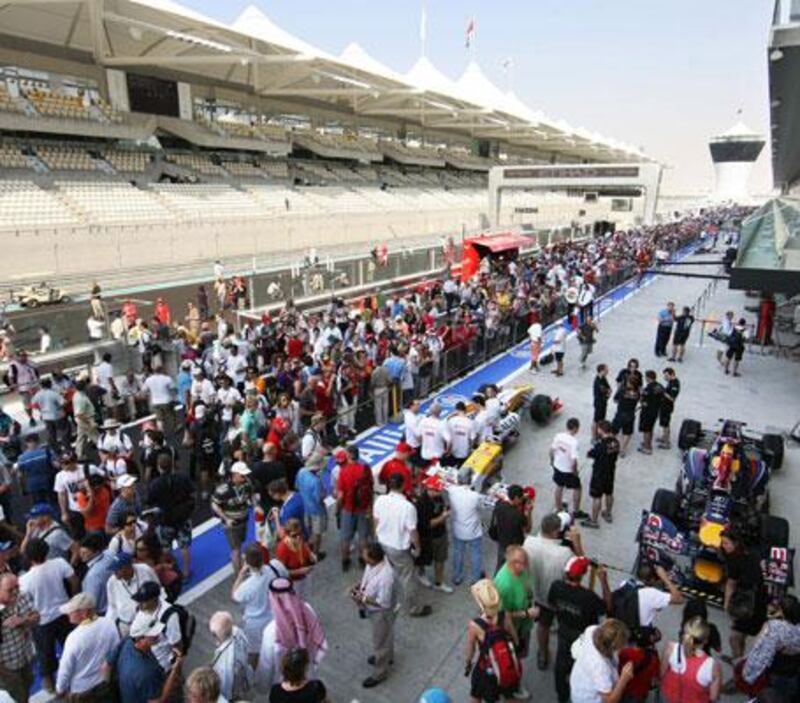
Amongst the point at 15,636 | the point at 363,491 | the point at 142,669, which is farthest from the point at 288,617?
the point at 363,491

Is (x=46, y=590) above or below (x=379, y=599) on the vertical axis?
above

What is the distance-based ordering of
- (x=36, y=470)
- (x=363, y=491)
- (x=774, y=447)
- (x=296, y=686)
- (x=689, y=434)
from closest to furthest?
(x=296, y=686)
(x=363, y=491)
(x=36, y=470)
(x=774, y=447)
(x=689, y=434)

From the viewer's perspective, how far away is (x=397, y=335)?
1300 centimetres

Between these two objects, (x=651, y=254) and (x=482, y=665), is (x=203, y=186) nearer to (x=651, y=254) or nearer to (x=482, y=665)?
(x=651, y=254)

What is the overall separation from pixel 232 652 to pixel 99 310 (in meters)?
10.8

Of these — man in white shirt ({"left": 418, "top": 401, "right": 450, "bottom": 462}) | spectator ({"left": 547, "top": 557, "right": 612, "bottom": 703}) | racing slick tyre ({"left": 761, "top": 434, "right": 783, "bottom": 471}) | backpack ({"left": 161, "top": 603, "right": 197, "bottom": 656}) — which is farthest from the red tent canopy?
backpack ({"left": 161, "top": 603, "right": 197, "bottom": 656})

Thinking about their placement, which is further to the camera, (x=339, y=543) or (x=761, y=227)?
(x=761, y=227)

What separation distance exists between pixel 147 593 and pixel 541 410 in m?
8.09

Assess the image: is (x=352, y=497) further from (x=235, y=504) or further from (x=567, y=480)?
(x=567, y=480)

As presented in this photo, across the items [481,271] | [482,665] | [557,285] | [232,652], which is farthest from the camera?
[481,271]

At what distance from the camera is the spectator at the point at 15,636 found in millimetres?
4285

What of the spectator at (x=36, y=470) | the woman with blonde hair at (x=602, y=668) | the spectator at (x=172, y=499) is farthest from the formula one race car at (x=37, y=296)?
the woman with blonde hair at (x=602, y=668)

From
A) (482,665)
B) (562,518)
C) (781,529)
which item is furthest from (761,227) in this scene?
(482,665)

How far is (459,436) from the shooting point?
26.9ft
